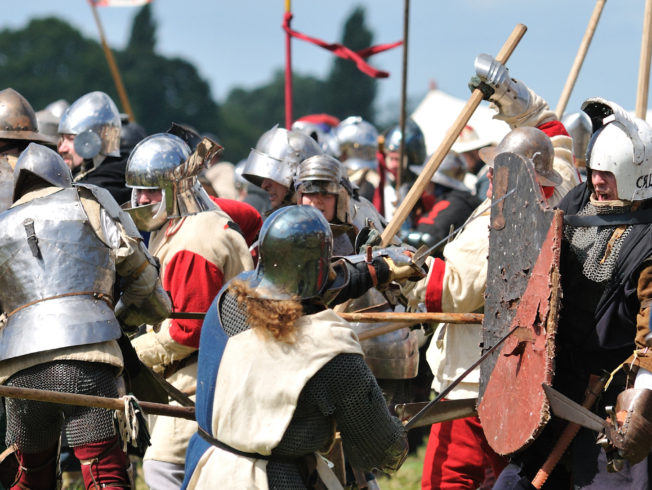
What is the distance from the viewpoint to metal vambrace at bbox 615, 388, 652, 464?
4.07 m

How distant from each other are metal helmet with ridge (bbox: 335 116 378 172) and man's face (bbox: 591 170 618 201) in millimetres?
6806

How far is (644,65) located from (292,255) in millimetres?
3177

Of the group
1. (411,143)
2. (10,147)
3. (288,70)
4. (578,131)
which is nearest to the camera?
(10,147)

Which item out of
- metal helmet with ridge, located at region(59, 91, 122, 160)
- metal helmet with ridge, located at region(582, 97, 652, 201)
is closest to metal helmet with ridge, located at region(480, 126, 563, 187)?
metal helmet with ridge, located at region(582, 97, 652, 201)

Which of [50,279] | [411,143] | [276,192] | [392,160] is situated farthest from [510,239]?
[411,143]

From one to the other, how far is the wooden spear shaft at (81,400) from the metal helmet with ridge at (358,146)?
6996 millimetres

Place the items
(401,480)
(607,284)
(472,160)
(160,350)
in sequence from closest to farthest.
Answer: (607,284)
(160,350)
(401,480)
(472,160)

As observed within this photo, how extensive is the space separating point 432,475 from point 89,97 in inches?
143

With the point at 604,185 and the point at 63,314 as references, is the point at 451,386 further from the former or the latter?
the point at 63,314

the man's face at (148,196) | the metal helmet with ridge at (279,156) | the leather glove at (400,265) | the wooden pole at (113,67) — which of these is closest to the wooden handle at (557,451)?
the leather glove at (400,265)

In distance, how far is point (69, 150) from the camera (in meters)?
7.54

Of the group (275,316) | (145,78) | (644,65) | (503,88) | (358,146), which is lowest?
(145,78)

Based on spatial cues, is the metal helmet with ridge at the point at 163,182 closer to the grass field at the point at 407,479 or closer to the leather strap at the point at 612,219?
the leather strap at the point at 612,219

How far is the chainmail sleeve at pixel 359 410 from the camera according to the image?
12.2 feet
